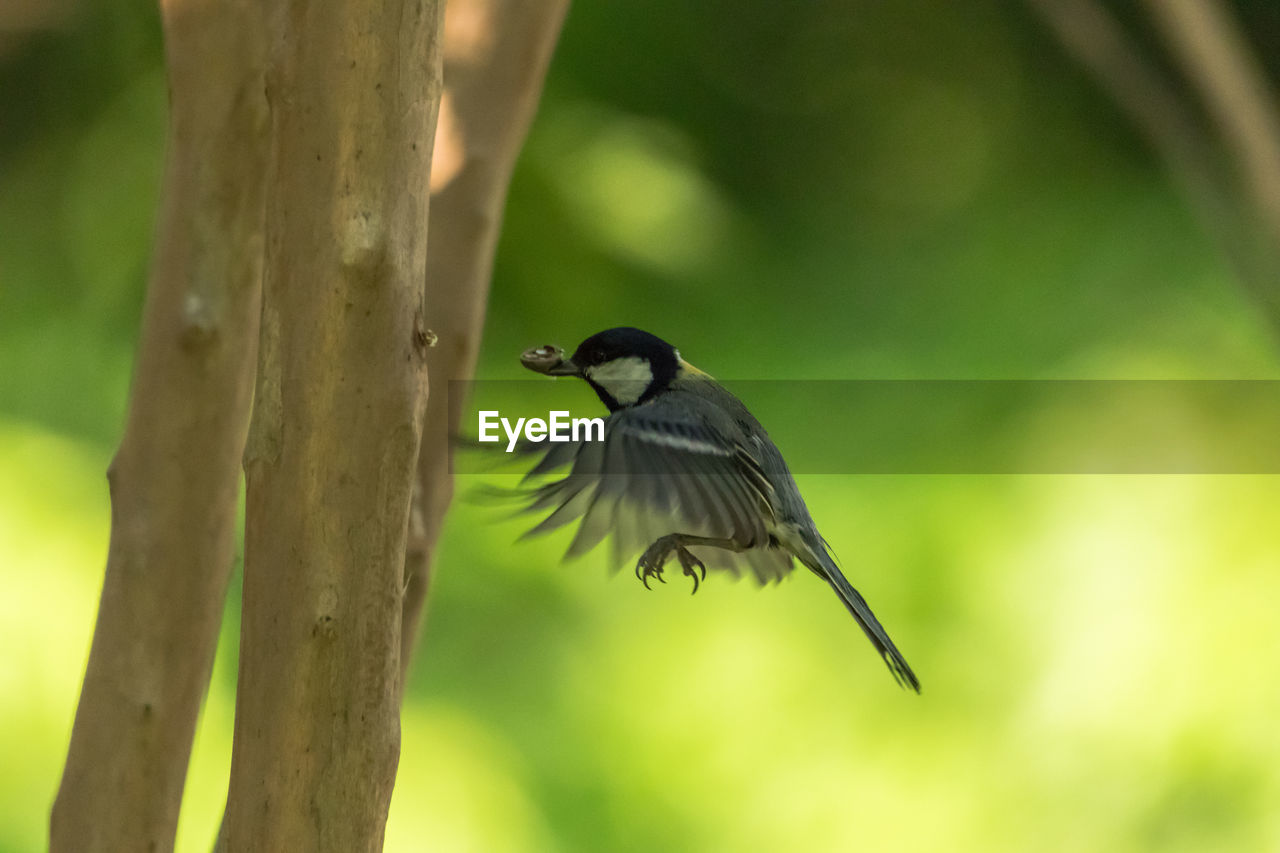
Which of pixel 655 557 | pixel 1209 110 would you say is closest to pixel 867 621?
pixel 655 557

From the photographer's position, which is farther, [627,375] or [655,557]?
[627,375]

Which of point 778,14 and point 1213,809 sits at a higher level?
point 778,14

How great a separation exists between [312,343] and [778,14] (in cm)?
270

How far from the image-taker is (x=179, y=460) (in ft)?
3.37

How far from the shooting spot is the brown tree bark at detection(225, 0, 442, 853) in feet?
2.33

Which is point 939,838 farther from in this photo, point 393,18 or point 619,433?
point 393,18

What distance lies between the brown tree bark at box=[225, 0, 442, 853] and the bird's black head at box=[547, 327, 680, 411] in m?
0.29

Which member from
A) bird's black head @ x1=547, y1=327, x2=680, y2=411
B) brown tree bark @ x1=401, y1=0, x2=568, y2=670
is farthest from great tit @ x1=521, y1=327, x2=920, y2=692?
brown tree bark @ x1=401, y1=0, x2=568, y2=670

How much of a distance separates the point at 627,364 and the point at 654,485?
0.66 feet

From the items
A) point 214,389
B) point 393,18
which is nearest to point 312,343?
point 393,18

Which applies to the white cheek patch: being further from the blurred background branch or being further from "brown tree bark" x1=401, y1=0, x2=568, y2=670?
the blurred background branch

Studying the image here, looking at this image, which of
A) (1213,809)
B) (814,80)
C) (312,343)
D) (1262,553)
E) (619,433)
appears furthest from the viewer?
(814,80)

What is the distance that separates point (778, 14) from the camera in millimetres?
3184

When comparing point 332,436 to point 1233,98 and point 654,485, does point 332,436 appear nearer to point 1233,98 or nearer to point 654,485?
point 654,485
